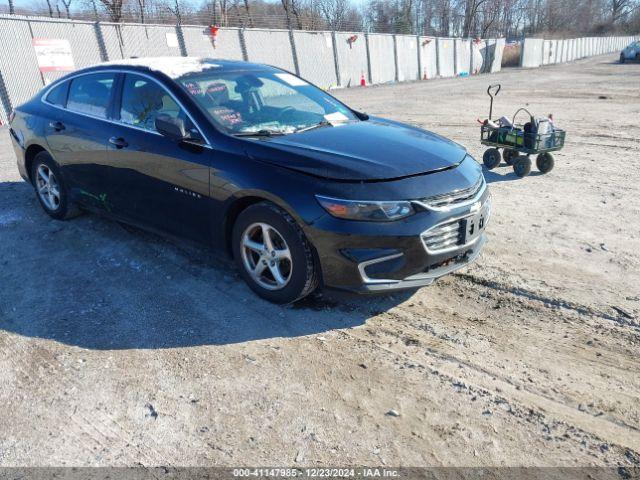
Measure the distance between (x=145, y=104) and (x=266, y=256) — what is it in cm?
180

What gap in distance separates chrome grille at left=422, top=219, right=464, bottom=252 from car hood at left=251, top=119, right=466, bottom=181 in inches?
16.1

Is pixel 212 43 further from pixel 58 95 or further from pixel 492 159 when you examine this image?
pixel 58 95

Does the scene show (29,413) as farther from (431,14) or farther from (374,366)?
(431,14)

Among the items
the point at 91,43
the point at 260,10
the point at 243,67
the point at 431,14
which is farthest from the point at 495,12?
the point at 243,67

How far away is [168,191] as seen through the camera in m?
4.19

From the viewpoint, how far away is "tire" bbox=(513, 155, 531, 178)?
7184 mm

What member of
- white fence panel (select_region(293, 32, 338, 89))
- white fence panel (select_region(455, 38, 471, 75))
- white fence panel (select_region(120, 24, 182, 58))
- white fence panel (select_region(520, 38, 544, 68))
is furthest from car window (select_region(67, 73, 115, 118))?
white fence panel (select_region(520, 38, 544, 68))

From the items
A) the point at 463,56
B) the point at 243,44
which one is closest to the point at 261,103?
the point at 243,44

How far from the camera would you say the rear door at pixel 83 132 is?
475 cm

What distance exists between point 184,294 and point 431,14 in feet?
182

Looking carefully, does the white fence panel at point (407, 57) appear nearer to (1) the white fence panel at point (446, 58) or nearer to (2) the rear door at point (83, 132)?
(1) the white fence panel at point (446, 58)

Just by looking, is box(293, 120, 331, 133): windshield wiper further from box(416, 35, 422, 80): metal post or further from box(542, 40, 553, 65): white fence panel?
box(542, 40, 553, 65): white fence panel

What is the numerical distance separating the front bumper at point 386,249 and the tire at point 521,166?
4.11 m

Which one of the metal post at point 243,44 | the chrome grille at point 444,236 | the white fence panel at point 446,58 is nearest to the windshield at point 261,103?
the chrome grille at point 444,236
